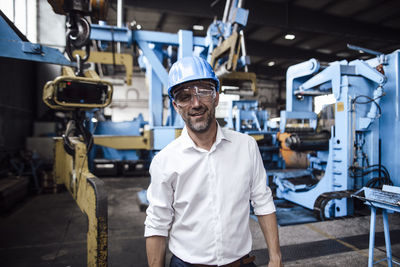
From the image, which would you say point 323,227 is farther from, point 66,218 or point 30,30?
point 30,30

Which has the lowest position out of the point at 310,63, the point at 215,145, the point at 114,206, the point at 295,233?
the point at 114,206

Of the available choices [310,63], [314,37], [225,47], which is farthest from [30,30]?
[314,37]

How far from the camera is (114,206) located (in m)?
5.26

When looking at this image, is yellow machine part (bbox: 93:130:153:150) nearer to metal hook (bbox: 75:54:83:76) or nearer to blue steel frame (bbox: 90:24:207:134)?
blue steel frame (bbox: 90:24:207:134)

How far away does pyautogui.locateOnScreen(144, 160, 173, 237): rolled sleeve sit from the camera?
1.31 metres

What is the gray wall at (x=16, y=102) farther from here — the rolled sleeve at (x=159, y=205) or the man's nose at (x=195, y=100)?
the man's nose at (x=195, y=100)

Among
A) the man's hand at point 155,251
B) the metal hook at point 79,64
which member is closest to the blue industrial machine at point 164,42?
the metal hook at point 79,64

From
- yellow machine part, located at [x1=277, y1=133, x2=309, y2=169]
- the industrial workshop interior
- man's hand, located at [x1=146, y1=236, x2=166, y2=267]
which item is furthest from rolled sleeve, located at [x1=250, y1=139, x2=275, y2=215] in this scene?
yellow machine part, located at [x1=277, y1=133, x2=309, y2=169]

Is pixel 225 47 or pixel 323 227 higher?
pixel 225 47

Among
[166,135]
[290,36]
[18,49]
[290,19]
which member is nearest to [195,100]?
[18,49]

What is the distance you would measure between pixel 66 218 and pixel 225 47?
4.17 m

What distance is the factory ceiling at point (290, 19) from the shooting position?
8.25 metres

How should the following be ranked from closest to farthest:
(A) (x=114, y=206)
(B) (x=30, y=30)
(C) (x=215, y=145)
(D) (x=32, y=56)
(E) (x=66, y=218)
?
(C) (x=215, y=145), (D) (x=32, y=56), (E) (x=66, y=218), (A) (x=114, y=206), (B) (x=30, y=30)

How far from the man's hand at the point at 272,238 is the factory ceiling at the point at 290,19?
643 cm
